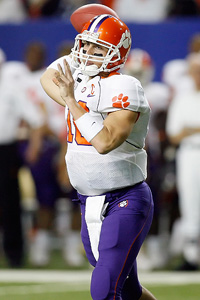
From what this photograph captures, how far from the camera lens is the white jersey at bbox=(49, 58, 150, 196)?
14.3 ft

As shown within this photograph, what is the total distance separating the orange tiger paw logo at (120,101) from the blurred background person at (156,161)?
3.45 metres

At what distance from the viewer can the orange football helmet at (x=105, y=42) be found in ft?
14.6

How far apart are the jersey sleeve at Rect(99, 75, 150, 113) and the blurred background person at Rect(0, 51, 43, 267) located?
357cm

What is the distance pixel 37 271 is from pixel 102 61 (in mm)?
3574

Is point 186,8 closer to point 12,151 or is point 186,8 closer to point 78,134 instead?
point 12,151

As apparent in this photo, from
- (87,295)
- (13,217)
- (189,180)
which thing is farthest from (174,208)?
(87,295)

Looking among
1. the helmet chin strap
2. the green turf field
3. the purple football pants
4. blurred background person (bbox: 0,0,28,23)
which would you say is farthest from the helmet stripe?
blurred background person (bbox: 0,0,28,23)

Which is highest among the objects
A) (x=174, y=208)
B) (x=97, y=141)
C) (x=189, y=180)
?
(x=97, y=141)

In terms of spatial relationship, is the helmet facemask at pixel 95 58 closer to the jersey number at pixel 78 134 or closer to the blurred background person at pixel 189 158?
the jersey number at pixel 78 134

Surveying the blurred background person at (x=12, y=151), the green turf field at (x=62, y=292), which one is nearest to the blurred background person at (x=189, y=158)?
the green turf field at (x=62, y=292)

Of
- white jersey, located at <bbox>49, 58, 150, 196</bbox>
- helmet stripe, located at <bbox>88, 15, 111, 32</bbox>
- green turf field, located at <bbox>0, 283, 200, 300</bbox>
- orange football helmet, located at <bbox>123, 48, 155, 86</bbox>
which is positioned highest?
helmet stripe, located at <bbox>88, 15, 111, 32</bbox>

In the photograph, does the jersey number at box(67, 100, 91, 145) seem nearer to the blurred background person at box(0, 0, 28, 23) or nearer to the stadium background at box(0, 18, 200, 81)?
the stadium background at box(0, 18, 200, 81)

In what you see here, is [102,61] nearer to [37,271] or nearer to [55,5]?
[37,271]

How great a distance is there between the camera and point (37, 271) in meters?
7.62
